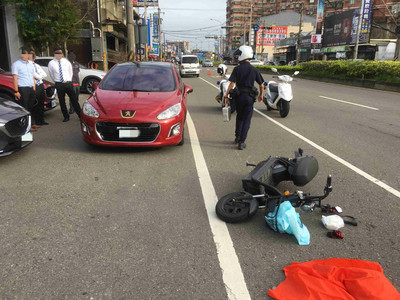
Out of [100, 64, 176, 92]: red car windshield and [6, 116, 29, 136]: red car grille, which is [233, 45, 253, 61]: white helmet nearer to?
[100, 64, 176, 92]: red car windshield

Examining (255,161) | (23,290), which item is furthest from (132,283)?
(255,161)

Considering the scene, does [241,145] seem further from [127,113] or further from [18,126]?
[18,126]

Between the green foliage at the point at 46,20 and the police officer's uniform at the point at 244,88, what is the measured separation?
39.4ft

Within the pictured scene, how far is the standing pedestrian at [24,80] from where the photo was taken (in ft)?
23.5

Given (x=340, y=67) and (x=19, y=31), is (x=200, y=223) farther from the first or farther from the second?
(x=340, y=67)

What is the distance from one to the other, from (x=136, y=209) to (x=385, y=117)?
342 inches

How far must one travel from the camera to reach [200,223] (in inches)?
137

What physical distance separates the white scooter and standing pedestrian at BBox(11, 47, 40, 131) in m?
5.85

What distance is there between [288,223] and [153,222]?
130 cm

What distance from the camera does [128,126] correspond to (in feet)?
18.3

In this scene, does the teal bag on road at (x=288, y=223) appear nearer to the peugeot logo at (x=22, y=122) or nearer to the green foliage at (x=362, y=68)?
the peugeot logo at (x=22, y=122)

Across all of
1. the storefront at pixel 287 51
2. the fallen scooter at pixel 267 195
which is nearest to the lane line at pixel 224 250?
the fallen scooter at pixel 267 195

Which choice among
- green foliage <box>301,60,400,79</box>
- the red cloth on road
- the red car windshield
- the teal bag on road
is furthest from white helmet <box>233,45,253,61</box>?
green foliage <box>301,60,400,79</box>

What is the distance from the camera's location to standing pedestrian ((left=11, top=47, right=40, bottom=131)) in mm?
7176
